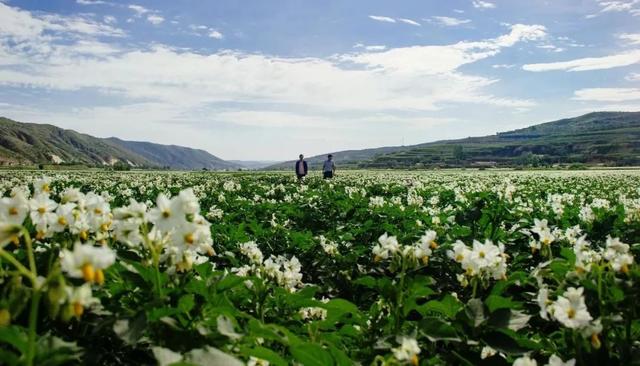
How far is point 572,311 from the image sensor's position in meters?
2.71

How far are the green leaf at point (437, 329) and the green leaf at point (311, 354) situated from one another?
2.18ft

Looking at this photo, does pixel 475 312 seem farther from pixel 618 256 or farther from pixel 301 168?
pixel 301 168

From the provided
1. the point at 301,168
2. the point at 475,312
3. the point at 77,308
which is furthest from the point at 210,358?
the point at 301,168

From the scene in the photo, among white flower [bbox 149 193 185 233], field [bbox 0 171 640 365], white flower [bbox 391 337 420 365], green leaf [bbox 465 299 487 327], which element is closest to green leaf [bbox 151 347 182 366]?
field [bbox 0 171 640 365]

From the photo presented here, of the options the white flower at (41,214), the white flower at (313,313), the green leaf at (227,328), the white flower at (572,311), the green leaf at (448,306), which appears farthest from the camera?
the white flower at (313,313)

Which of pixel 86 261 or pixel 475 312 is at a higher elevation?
pixel 86 261

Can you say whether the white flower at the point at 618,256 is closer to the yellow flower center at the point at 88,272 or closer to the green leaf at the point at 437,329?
the green leaf at the point at 437,329

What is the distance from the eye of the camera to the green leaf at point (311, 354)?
254 cm

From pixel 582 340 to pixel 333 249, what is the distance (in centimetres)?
440

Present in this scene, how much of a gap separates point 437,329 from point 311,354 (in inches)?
32.2

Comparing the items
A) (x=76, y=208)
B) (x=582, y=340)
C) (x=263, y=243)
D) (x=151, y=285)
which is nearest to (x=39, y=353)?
(x=151, y=285)

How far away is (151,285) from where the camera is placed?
115 inches

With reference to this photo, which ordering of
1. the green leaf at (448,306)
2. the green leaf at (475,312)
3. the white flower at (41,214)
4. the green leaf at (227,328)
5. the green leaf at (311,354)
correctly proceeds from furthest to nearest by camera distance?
the green leaf at (448,306)
the white flower at (41,214)
the green leaf at (475,312)
the green leaf at (311,354)
the green leaf at (227,328)

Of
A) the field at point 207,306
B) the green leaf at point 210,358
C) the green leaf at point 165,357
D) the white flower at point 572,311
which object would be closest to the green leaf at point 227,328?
the field at point 207,306
